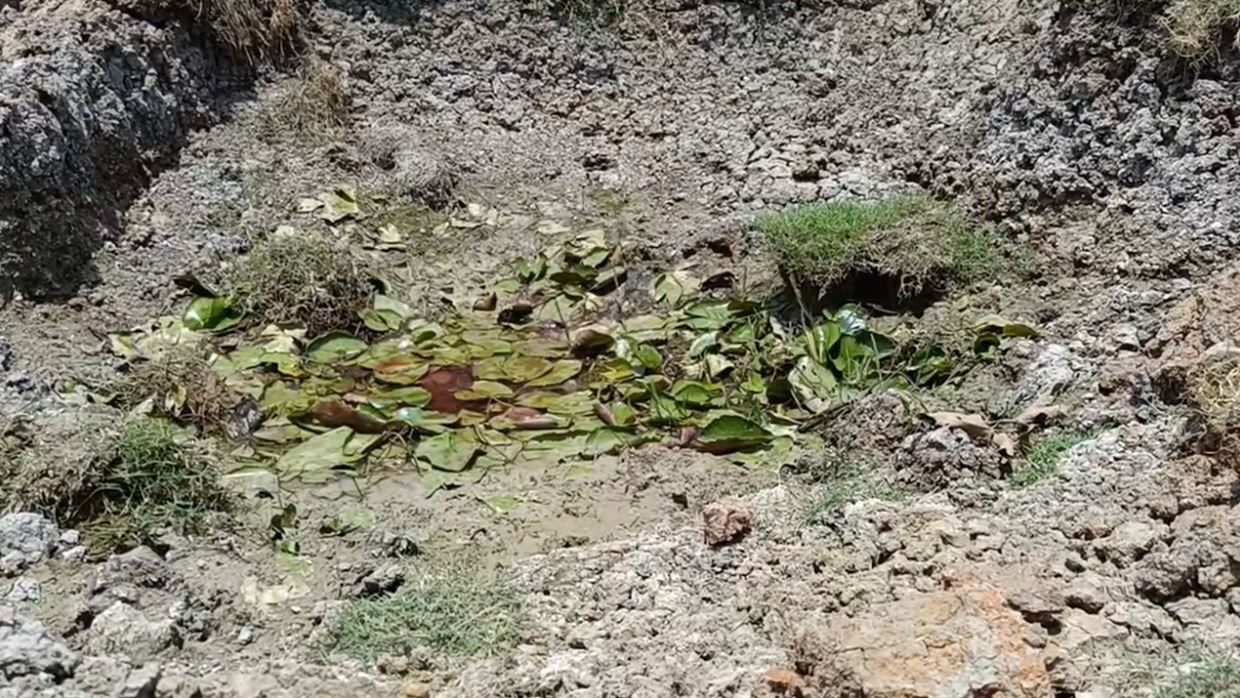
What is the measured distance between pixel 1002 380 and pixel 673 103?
7.69ft

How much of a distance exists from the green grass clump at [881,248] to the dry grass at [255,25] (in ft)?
7.59

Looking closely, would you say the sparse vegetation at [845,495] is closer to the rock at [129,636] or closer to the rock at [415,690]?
the rock at [415,690]

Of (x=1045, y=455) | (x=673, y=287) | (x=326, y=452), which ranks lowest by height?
(x=326, y=452)

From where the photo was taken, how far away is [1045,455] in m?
3.38

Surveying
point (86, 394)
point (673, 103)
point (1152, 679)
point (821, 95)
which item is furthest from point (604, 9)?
point (1152, 679)

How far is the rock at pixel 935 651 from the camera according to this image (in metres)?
2.41

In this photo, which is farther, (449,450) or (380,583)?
(449,450)

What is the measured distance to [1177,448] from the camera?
10.4 feet

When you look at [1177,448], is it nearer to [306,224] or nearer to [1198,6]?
[1198,6]

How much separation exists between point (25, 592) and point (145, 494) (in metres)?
0.46

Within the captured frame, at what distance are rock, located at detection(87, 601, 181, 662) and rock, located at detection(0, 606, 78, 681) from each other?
17 centimetres

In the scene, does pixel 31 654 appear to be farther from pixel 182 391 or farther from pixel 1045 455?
pixel 1045 455

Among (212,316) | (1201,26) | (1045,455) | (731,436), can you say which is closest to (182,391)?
(212,316)

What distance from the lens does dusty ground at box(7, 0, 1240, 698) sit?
2.70 m
